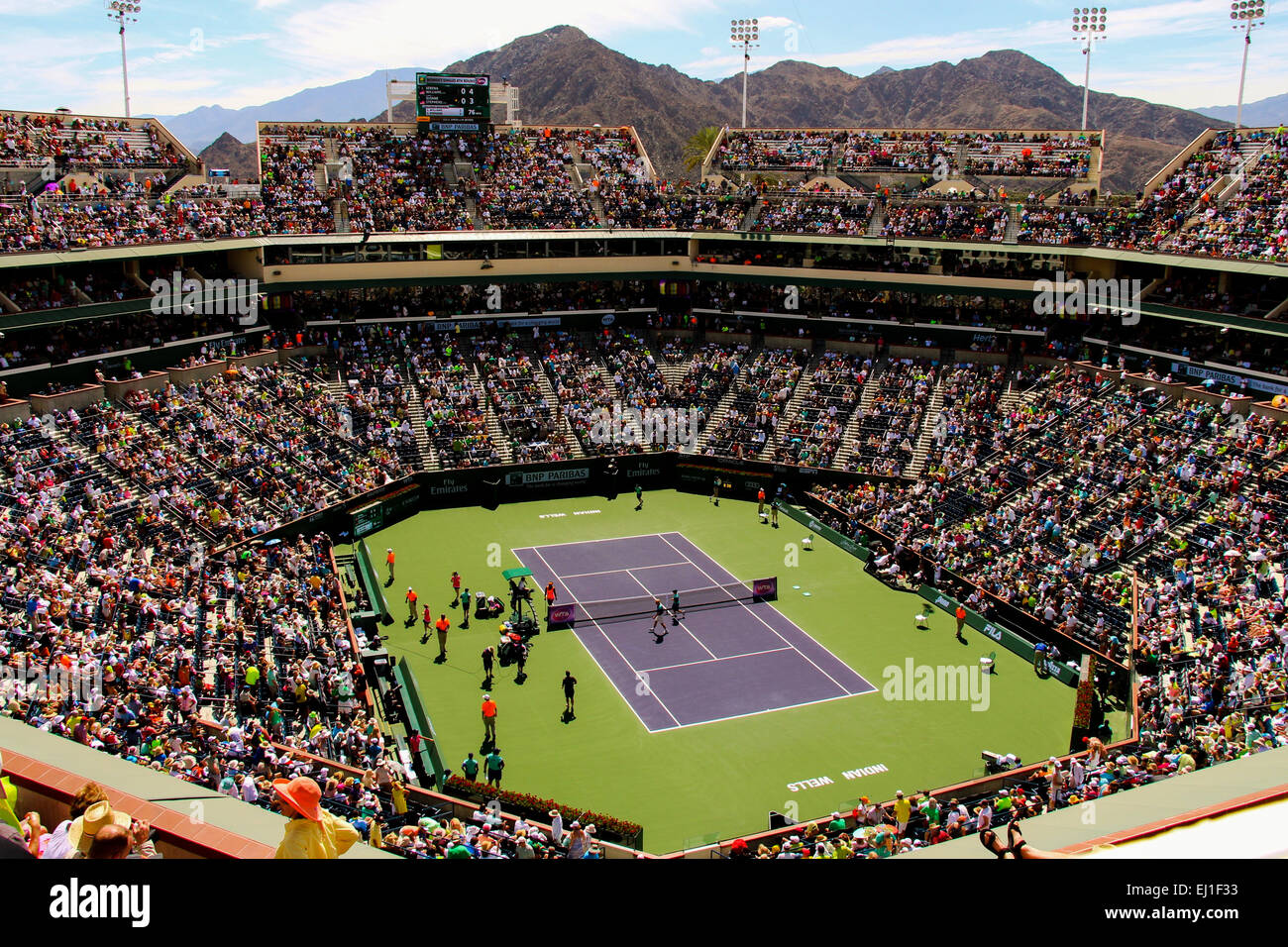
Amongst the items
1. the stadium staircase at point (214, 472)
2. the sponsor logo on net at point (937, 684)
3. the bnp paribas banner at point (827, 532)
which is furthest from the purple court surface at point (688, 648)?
the stadium staircase at point (214, 472)

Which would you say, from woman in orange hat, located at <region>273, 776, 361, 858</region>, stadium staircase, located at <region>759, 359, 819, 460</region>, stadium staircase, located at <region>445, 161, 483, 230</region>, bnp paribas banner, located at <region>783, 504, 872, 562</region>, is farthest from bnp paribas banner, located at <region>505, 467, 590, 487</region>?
woman in orange hat, located at <region>273, 776, 361, 858</region>

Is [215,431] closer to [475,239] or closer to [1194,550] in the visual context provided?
[475,239]

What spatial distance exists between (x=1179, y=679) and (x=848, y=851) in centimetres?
1392

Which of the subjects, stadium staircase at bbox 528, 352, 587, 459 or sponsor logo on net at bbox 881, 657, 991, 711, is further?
stadium staircase at bbox 528, 352, 587, 459

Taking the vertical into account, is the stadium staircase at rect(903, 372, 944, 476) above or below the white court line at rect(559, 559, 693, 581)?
above

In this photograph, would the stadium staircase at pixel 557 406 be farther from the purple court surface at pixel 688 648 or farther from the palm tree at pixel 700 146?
the palm tree at pixel 700 146

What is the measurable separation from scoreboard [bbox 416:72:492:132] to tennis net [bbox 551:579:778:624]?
38.4 meters

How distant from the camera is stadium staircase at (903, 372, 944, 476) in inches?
1865

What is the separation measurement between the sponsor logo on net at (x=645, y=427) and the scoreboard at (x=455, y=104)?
75.7ft

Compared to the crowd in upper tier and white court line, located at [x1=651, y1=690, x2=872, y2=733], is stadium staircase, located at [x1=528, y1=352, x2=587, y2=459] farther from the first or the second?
white court line, located at [x1=651, y1=690, x2=872, y2=733]

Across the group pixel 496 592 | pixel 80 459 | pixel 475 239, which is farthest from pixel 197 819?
pixel 475 239

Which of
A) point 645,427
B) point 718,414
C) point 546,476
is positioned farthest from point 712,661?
point 718,414

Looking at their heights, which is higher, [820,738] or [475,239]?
[475,239]
